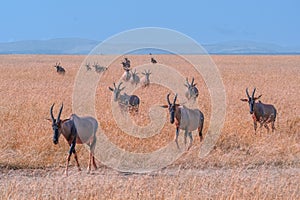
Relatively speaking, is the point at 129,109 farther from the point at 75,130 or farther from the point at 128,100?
the point at 75,130

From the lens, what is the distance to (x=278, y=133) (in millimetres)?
12484

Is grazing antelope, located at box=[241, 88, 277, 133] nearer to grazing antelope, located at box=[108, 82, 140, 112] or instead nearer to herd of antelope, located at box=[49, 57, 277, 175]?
herd of antelope, located at box=[49, 57, 277, 175]

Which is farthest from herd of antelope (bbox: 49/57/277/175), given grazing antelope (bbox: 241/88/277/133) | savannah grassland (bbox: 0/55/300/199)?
savannah grassland (bbox: 0/55/300/199)

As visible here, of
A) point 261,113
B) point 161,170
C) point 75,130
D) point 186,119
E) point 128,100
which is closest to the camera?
point 75,130

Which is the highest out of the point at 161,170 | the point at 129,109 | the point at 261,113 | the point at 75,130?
the point at 261,113

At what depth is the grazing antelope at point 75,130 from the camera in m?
9.00

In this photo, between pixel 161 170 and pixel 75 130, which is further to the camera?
pixel 161 170

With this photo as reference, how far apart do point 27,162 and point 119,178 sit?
1907 mm

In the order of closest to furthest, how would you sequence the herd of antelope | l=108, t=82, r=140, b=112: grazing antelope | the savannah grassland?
the savannah grassland → the herd of antelope → l=108, t=82, r=140, b=112: grazing antelope

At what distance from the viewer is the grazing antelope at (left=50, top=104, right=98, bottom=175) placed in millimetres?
9000

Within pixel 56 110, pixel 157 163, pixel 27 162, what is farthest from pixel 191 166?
pixel 56 110

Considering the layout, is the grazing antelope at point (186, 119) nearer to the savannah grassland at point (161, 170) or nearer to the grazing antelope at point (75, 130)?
the savannah grassland at point (161, 170)

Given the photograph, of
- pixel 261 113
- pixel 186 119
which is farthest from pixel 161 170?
pixel 261 113

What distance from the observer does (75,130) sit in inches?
362
